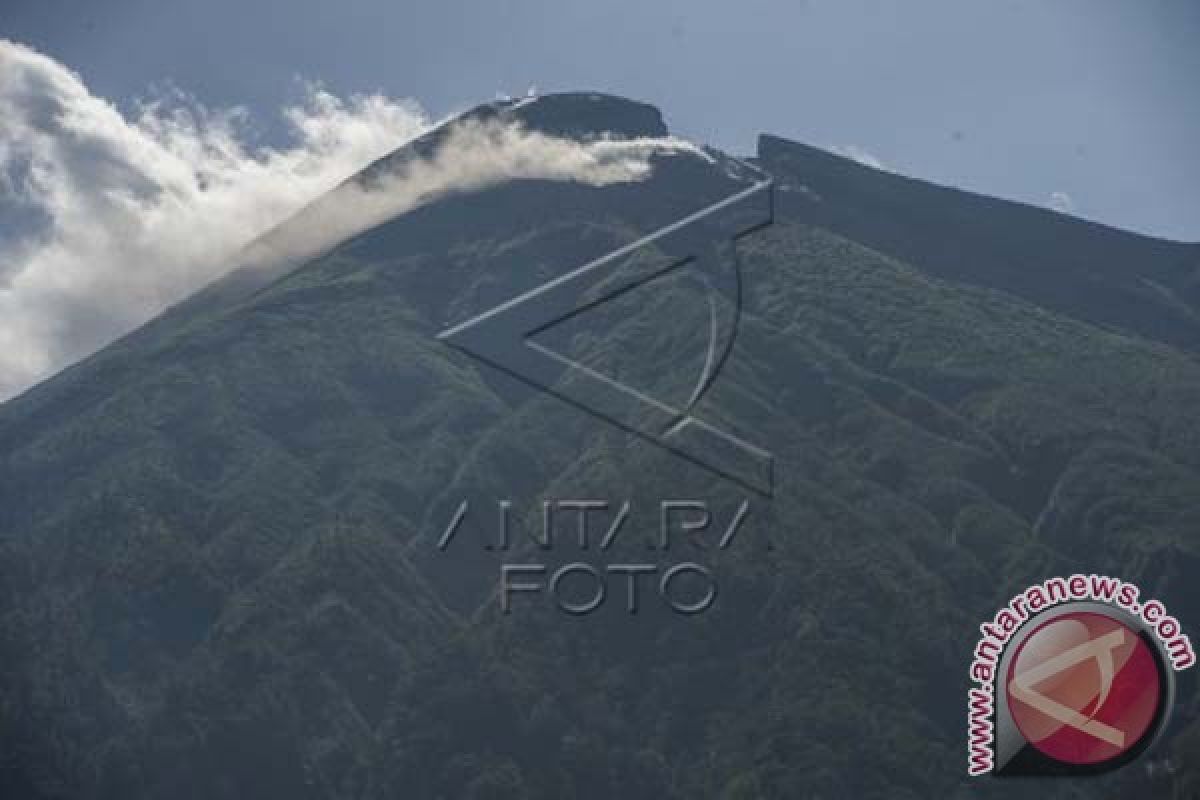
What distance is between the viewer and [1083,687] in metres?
60.7

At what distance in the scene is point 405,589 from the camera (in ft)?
598

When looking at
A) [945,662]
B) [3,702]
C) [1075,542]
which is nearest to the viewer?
[3,702]

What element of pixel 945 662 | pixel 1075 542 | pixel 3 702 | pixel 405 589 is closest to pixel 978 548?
pixel 1075 542

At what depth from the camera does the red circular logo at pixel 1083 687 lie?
2319 inches

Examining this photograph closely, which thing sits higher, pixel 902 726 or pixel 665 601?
pixel 665 601

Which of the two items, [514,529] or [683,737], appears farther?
[514,529]

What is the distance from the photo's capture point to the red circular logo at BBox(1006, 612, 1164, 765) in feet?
193

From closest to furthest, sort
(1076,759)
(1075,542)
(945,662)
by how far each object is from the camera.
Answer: (1076,759) → (945,662) → (1075,542)

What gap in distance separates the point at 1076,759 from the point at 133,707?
123 meters

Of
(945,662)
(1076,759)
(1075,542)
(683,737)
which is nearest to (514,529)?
(683,737)

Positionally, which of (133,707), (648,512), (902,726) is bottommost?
(902,726)

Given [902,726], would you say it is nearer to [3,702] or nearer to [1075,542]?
[1075,542]

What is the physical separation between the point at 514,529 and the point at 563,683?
3174 cm

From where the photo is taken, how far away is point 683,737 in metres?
158
